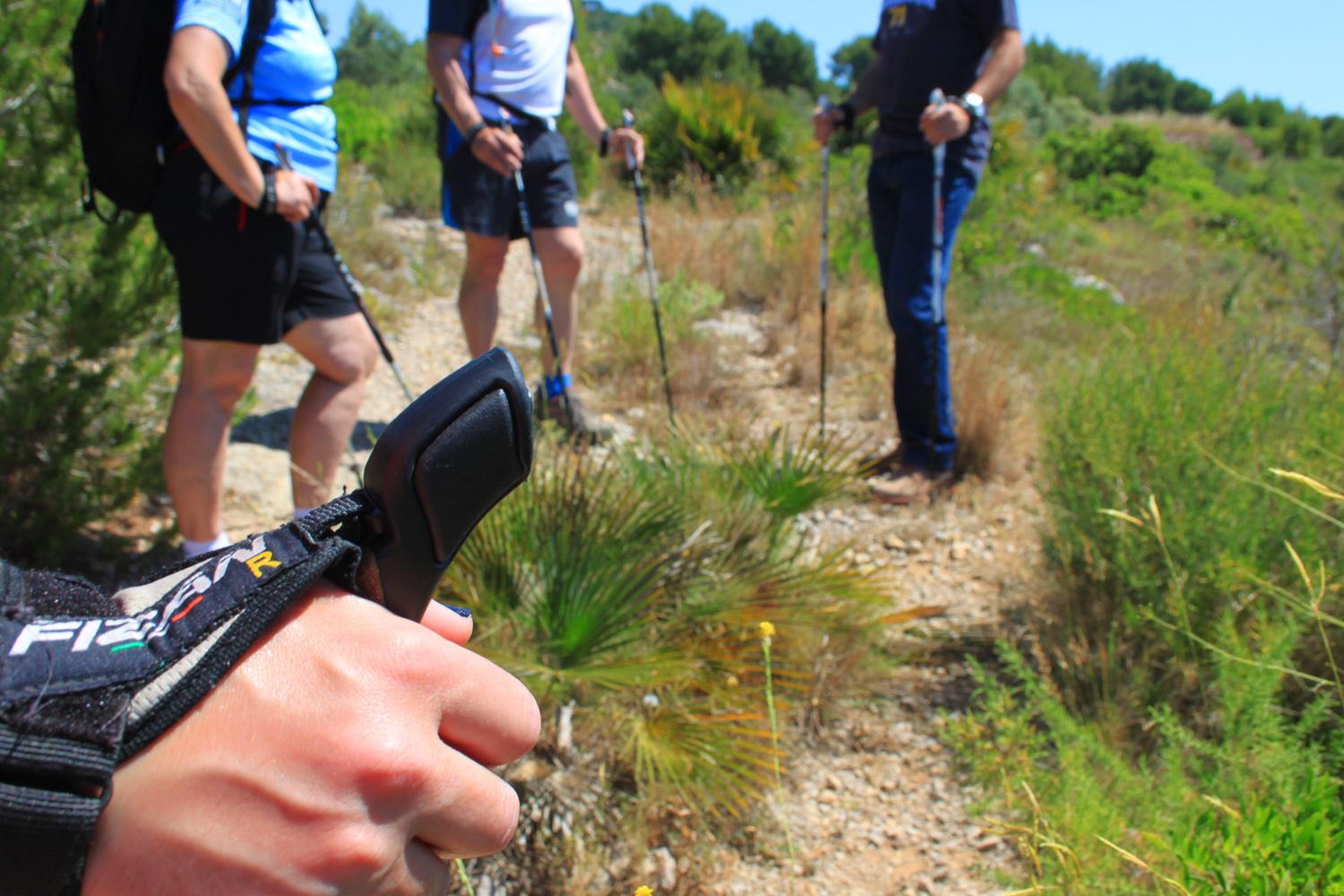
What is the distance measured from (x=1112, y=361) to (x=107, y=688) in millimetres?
3057

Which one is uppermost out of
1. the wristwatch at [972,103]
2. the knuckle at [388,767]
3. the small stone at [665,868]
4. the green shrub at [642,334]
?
the wristwatch at [972,103]

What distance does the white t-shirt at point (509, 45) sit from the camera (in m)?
3.55

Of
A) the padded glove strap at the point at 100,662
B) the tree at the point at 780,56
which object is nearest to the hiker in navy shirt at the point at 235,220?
the padded glove strap at the point at 100,662

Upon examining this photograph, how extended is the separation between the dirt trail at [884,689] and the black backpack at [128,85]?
94 centimetres

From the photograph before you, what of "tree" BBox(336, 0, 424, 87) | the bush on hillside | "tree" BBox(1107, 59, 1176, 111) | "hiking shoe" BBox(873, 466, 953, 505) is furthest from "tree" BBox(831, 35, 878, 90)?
"hiking shoe" BBox(873, 466, 953, 505)

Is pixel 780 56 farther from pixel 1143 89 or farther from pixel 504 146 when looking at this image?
pixel 504 146

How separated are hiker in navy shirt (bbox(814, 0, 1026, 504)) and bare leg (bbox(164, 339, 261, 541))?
7.36 feet

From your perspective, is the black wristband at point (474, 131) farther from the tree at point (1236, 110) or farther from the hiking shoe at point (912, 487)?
the tree at point (1236, 110)

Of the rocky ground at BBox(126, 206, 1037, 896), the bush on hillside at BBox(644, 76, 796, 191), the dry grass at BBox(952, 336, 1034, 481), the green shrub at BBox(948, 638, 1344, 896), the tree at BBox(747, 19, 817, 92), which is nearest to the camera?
the green shrub at BBox(948, 638, 1344, 896)

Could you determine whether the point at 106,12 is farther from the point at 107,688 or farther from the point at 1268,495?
the point at 1268,495

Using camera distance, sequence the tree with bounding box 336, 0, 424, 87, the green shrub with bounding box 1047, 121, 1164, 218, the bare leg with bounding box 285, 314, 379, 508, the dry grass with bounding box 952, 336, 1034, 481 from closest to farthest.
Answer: the bare leg with bounding box 285, 314, 379, 508 < the dry grass with bounding box 952, 336, 1034, 481 < the green shrub with bounding box 1047, 121, 1164, 218 < the tree with bounding box 336, 0, 424, 87

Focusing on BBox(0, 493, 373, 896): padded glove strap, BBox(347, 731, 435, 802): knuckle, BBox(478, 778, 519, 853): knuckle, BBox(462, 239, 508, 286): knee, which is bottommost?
BBox(478, 778, 519, 853): knuckle

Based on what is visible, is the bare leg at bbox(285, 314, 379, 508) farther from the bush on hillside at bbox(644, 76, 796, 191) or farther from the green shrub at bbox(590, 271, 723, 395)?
the bush on hillside at bbox(644, 76, 796, 191)

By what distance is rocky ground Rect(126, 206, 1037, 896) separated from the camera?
209cm
